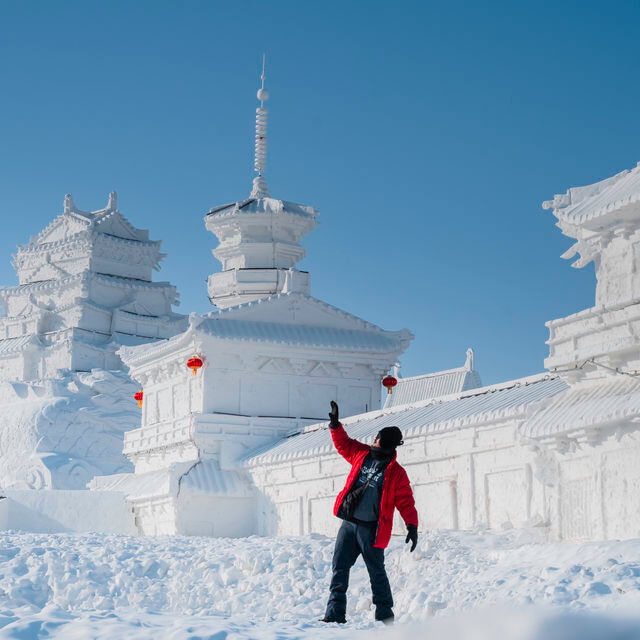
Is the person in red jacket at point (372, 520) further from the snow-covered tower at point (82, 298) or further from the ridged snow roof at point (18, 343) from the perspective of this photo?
the ridged snow roof at point (18, 343)

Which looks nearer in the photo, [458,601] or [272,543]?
[458,601]

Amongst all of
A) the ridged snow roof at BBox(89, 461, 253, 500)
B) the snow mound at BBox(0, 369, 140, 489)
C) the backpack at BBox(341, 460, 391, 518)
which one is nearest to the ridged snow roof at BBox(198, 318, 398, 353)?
the ridged snow roof at BBox(89, 461, 253, 500)

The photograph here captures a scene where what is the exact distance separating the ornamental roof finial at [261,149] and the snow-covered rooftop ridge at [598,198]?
65.1ft

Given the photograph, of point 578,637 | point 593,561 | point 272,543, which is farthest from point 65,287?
point 578,637

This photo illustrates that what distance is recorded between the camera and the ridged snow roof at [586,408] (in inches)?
550

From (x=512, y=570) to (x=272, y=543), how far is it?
653cm

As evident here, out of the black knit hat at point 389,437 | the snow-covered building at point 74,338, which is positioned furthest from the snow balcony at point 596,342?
the snow-covered building at point 74,338

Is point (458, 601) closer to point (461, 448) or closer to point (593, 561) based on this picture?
point (593, 561)

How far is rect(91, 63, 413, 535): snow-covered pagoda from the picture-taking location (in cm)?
2491

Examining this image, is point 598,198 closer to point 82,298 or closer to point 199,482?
point 199,482

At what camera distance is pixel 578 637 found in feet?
15.9

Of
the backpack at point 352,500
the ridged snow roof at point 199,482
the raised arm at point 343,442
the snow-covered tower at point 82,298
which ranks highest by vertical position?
the snow-covered tower at point 82,298

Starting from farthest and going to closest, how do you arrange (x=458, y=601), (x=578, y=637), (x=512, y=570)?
(x=512, y=570) → (x=458, y=601) → (x=578, y=637)

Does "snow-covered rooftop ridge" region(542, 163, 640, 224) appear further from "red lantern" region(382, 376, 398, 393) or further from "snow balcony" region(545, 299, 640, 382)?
"red lantern" region(382, 376, 398, 393)
